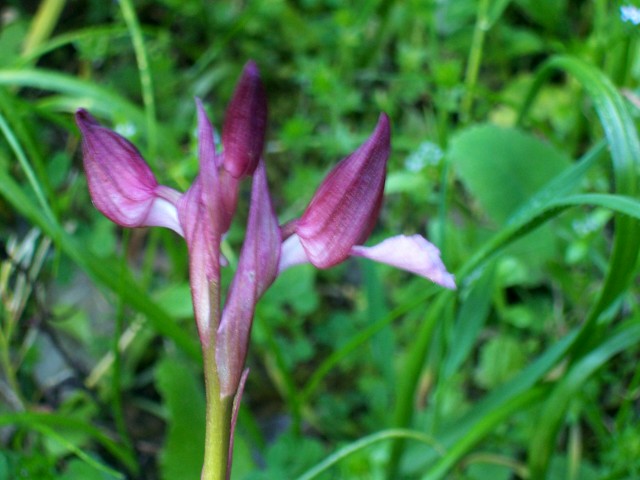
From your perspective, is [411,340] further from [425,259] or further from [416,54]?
[425,259]

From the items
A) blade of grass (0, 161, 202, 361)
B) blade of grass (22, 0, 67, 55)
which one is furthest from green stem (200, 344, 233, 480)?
blade of grass (22, 0, 67, 55)

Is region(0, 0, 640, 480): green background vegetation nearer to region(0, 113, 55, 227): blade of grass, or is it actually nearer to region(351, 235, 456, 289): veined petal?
region(0, 113, 55, 227): blade of grass

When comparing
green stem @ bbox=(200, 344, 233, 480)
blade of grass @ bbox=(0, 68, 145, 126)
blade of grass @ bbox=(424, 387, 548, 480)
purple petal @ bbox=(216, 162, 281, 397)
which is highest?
blade of grass @ bbox=(0, 68, 145, 126)

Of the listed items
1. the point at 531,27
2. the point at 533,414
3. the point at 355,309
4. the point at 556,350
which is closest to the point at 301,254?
the point at 556,350

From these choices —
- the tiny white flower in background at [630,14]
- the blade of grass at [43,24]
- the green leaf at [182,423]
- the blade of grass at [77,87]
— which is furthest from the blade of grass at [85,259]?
the blade of grass at [43,24]

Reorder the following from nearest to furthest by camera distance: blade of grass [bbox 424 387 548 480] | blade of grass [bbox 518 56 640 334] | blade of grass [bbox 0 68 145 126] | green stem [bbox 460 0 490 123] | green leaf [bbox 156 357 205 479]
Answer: blade of grass [bbox 518 56 640 334], blade of grass [bbox 424 387 548 480], green leaf [bbox 156 357 205 479], blade of grass [bbox 0 68 145 126], green stem [bbox 460 0 490 123]

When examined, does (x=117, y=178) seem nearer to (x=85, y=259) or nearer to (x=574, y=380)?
(x=85, y=259)
